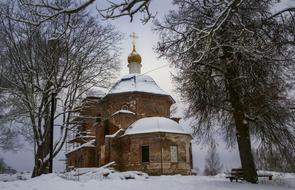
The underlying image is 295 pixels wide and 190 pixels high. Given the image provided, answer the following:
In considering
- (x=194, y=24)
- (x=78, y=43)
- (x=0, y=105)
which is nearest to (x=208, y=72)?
(x=194, y=24)

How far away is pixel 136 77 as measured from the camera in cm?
3447

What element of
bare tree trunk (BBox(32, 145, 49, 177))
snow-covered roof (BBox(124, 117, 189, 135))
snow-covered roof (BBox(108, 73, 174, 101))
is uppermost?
snow-covered roof (BBox(108, 73, 174, 101))

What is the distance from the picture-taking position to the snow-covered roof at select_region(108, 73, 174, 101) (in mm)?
32031

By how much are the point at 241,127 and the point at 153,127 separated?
42.7 feet

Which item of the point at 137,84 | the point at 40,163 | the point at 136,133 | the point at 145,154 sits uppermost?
the point at 137,84

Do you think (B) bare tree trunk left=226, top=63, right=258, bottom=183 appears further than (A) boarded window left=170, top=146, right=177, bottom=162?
No

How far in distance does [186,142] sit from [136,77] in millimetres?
9099

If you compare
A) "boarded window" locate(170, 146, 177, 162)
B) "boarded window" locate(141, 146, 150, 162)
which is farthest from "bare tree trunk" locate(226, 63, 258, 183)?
"boarded window" locate(141, 146, 150, 162)

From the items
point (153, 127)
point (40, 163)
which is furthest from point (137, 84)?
point (40, 163)

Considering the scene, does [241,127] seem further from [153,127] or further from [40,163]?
[153,127]

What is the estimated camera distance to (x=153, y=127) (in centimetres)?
2828

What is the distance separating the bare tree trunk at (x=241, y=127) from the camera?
15.4 meters

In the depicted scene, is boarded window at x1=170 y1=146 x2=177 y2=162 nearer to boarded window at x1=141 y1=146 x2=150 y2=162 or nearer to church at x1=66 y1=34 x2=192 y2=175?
church at x1=66 y1=34 x2=192 y2=175

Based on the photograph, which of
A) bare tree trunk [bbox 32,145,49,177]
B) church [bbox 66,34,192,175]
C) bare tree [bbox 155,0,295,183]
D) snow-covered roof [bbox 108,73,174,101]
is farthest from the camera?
snow-covered roof [bbox 108,73,174,101]
